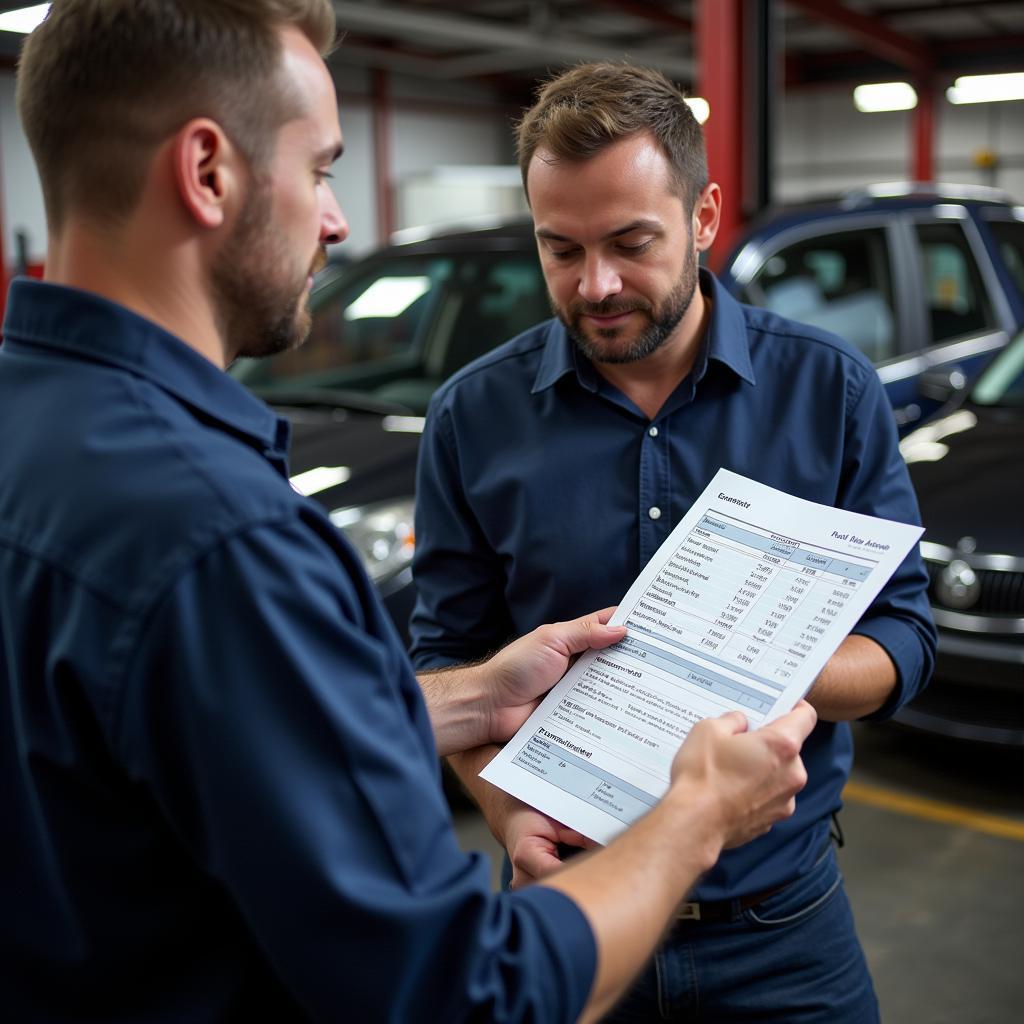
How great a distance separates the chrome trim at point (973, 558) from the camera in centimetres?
345

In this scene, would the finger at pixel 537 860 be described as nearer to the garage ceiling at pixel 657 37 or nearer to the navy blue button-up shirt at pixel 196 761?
the navy blue button-up shirt at pixel 196 761

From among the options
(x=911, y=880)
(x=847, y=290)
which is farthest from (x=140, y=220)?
(x=847, y=290)

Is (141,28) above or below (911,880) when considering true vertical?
above

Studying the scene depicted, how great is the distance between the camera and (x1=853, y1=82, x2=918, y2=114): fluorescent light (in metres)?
17.7

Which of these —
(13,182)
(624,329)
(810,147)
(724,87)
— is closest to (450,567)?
(624,329)

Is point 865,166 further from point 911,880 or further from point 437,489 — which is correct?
point 437,489

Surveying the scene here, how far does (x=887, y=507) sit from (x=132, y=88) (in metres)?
→ 1.12

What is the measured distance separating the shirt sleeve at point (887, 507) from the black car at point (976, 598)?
198 cm

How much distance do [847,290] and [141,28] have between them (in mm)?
4243

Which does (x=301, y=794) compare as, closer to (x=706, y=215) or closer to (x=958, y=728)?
(x=706, y=215)

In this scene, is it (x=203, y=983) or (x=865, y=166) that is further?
(x=865, y=166)

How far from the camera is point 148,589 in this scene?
31.9 inches

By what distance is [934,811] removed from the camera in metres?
3.61

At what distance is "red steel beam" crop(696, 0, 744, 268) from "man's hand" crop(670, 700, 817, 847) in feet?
18.9
